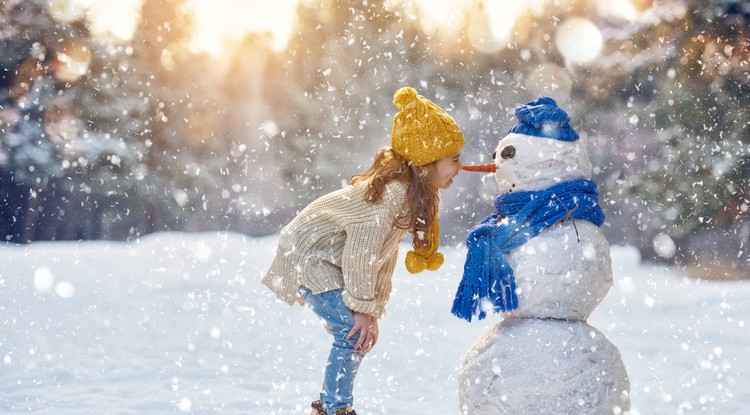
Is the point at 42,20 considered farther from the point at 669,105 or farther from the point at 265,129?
the point at 669,105

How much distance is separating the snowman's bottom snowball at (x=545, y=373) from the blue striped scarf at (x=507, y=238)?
15 cm

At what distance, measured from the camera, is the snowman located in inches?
135

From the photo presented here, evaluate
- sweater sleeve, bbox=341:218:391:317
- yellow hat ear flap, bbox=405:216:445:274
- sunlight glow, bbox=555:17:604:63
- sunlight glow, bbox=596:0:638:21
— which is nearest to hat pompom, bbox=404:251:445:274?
yellow hat ear flap, bbox=405:216:445:274

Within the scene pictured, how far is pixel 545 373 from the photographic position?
3.42 meters

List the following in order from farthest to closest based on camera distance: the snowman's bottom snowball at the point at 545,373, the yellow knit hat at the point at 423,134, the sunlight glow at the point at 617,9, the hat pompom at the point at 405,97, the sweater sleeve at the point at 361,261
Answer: the sunlight glow at the point at 617,9 < the hat pompom at the point at 405,97 < the yellow knit hat at the point at 423,134 < the sweater sleeve at the point at 361,261 < the snowman's bottom snowball at the point at 545,373

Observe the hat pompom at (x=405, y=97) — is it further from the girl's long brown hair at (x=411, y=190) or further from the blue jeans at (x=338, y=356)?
the blue jeans at (x=338, y=356)

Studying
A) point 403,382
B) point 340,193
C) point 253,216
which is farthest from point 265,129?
point 340,193

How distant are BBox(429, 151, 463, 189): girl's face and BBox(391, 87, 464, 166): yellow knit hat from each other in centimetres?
3

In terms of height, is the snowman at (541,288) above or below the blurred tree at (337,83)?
below

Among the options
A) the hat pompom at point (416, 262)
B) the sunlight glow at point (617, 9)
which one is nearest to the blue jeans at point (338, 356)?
the hat pompom at point (416, 262)

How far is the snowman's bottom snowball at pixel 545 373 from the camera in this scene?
3.40 metres

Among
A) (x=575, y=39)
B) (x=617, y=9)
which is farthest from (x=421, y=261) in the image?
(x=575, y=39)

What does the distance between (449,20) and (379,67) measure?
4.68ft

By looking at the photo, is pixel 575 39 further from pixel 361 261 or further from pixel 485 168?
pixel 361 261
